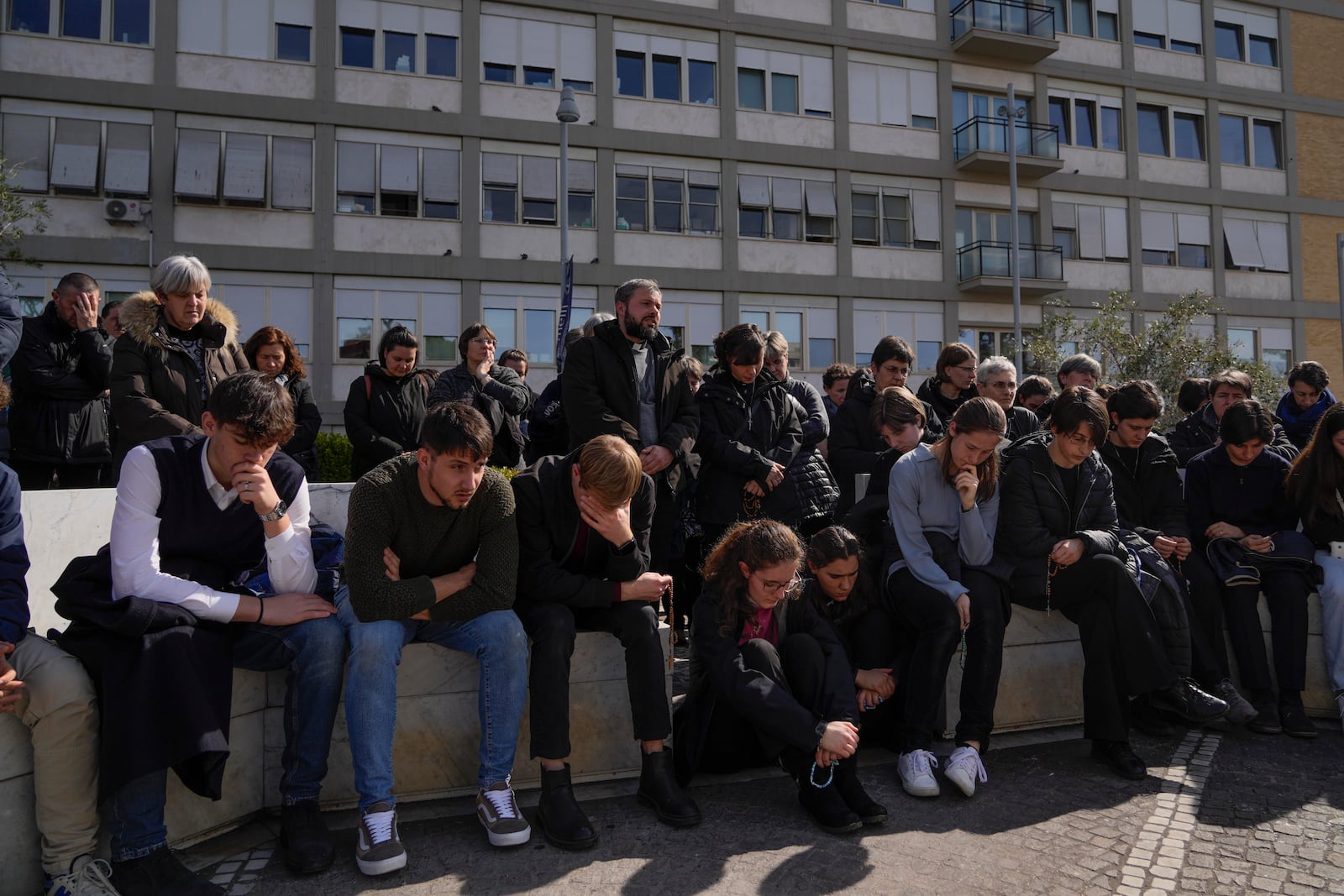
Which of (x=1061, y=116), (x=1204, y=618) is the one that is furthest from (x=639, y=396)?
→ (x=1061, y=116)

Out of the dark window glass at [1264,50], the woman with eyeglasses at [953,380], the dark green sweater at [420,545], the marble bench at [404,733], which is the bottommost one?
the marble bench at [404,733]

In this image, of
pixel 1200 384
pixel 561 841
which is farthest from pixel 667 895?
pixel 1200 384

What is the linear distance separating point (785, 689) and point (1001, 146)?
86.4 feet

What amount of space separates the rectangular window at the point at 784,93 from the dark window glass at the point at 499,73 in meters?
6.77

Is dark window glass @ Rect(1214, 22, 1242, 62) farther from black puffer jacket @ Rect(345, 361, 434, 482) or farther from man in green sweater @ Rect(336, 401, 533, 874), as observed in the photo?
man in green sweater @ Rect(336, 401, 533, 874)

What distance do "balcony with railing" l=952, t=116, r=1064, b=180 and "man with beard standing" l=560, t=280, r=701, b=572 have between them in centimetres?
2363

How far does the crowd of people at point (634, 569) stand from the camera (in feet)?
11.8

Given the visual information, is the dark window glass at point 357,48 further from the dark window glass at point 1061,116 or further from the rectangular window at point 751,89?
the dark window glass at point 1061,116

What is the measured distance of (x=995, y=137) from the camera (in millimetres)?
27297

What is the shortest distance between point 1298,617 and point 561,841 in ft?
14.5

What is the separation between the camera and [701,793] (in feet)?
15.0

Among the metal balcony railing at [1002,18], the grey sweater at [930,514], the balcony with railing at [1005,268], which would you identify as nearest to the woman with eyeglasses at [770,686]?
the grey sweater at [930,514]

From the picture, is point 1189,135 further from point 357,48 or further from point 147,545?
point 147,545

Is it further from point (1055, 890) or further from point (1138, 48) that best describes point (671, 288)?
point (1055, 890)
